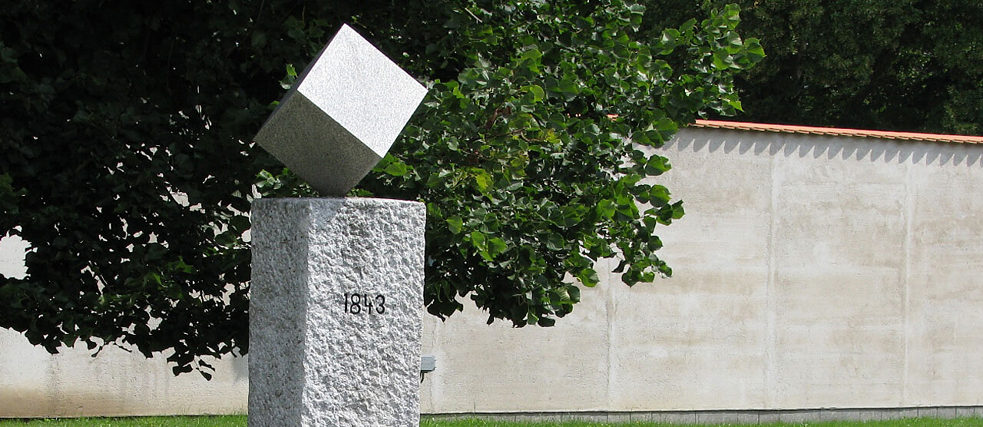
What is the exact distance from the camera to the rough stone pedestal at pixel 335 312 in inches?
144

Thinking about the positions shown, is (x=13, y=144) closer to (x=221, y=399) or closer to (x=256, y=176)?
(x=256, y=176)

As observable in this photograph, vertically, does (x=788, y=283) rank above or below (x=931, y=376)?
above

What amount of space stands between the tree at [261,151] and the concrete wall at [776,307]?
11.8ft

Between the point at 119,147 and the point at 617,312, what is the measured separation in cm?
520

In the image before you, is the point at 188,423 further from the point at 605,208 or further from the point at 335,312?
the point at 335,312

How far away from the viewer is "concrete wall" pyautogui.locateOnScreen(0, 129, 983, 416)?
9.05 m

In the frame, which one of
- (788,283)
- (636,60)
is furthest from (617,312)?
(636,60)

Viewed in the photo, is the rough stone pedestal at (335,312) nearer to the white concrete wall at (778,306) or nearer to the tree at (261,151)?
the tree at (261,151)

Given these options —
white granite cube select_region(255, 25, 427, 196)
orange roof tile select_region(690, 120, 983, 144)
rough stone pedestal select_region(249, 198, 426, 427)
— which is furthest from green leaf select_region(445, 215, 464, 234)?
orange roof tile select_region(690, 120, 983, 144)

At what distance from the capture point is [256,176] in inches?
189

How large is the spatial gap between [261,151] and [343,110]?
131cm

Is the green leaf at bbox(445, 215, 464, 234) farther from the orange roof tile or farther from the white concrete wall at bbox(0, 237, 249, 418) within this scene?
the orange roof tile

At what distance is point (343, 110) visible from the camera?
3582mm

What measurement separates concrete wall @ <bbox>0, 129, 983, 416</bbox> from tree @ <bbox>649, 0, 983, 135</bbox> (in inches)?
248
